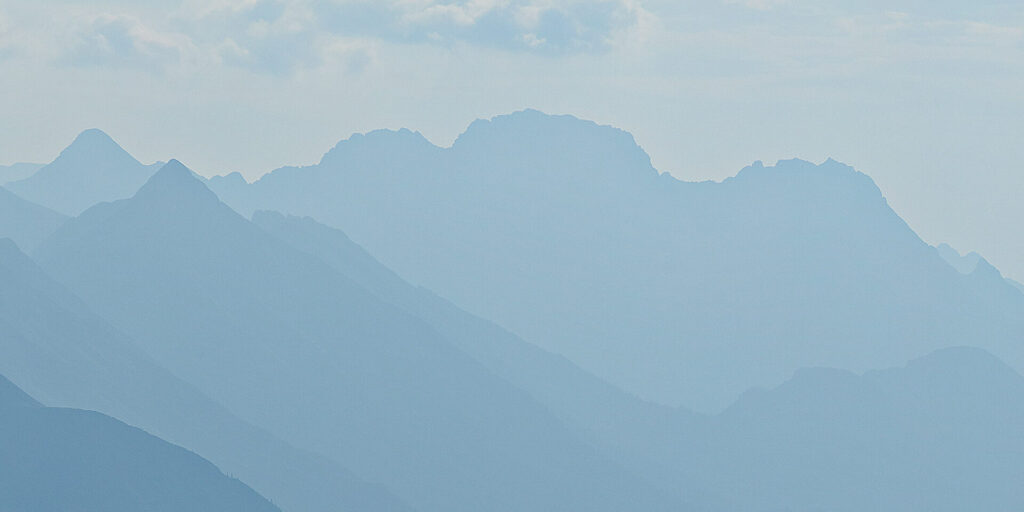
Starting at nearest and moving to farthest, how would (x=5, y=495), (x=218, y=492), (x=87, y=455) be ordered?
(x=5, y=495) → (x=87, y=455) → (x=218, y=492)

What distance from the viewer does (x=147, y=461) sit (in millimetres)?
191125

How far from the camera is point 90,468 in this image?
18388 centimetres

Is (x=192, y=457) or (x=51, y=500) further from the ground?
(x=192, y=457)

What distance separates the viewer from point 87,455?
606 feet

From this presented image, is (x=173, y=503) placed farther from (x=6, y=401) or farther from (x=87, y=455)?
(x=6, y=401)

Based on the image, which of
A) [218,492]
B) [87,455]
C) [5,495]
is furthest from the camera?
[218,492]

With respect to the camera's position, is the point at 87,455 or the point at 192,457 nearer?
the point at 87,455

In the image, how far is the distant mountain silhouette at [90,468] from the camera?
177250 mm

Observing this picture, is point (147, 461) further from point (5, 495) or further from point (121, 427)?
point (5, 495)

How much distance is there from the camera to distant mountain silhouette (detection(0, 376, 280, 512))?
177250mm

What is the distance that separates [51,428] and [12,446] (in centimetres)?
598

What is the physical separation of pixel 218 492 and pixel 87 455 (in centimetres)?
1963

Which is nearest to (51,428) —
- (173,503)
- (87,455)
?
(87,455)

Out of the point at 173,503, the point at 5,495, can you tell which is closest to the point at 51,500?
the point at 5,495
